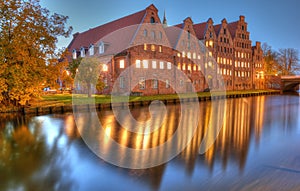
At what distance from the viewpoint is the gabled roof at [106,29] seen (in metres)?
33.0

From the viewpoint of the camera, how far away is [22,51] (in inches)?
659

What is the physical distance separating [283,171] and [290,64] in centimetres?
7875

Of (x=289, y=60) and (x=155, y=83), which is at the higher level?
(x=289, y=60)

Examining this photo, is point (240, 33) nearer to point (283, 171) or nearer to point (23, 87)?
point (23, 87)

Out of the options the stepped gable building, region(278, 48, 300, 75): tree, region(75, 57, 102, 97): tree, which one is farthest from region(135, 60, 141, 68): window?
region(278, 48, 300, 75): tree

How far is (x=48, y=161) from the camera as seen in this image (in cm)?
718

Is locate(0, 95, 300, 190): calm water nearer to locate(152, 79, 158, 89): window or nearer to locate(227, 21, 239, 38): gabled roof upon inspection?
locate(152, 79, 158, 89): window

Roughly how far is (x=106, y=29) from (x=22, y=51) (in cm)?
2304

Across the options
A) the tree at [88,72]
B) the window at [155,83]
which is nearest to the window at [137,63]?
the window at [155,83]

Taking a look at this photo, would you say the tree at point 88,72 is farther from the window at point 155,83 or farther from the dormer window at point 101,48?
the window at point 155,83

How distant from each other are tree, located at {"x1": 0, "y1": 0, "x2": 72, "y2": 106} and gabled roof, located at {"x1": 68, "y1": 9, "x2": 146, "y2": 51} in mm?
15909

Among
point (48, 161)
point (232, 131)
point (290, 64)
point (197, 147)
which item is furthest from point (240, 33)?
point (48, 161)

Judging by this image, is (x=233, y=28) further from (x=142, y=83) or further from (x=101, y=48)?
(x=101, y=48)

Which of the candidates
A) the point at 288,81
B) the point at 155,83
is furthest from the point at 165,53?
the point at 288,81
